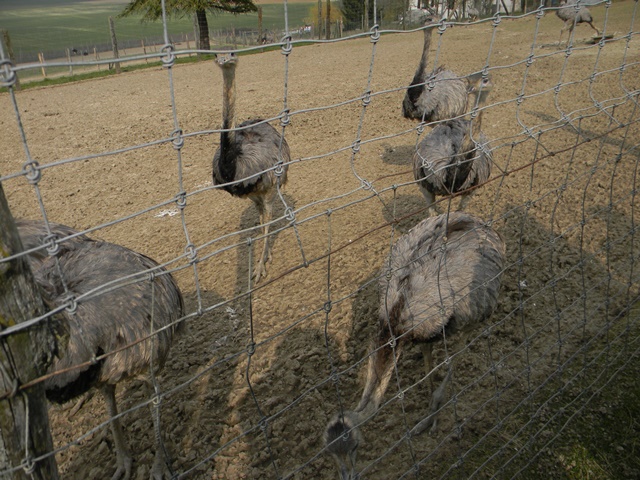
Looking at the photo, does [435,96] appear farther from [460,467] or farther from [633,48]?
[633,48]

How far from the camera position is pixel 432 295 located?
2.95 meters

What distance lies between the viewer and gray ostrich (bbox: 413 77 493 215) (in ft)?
13.8

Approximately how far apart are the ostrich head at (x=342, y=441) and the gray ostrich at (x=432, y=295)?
0.08 meters

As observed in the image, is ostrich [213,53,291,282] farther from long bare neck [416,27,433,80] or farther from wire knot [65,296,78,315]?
wire knot [65,296,78,315]

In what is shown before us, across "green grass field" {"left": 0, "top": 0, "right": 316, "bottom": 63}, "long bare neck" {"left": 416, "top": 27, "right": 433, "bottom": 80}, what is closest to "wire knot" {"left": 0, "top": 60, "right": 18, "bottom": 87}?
"long bare neck" {"left": 416, "top": 27, "right": 433, "bottom": 80}

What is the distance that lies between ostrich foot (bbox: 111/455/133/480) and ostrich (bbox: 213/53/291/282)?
2032 millimetres

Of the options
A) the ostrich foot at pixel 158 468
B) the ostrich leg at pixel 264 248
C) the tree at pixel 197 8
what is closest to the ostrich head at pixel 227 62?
the ostrich leg at pixel 264 248

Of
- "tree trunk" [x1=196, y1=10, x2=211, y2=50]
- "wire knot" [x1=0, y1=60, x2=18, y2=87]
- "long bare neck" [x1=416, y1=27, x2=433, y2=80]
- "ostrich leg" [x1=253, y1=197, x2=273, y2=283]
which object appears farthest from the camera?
"tree trunk" [x1=196, y1=10, x2=211, y2=50]

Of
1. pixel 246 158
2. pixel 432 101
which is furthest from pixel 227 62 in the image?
pixel 432 101

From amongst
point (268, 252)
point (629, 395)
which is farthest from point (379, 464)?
point (268, 252)

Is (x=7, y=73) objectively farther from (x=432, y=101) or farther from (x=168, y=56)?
(x=432, y=101)

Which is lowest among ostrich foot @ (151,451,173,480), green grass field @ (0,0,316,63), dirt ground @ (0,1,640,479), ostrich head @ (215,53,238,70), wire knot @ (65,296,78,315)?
green grass field @ (0,0,316,63)

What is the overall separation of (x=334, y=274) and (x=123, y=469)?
6.89 ft

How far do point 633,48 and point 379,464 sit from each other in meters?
12.4
